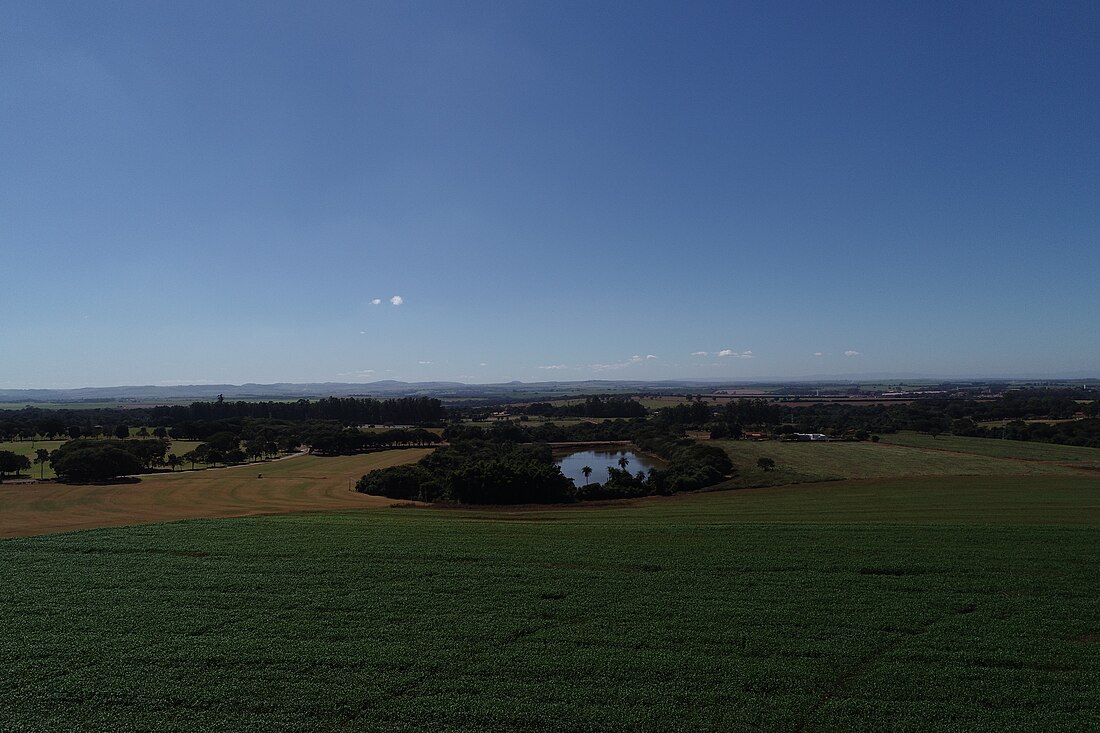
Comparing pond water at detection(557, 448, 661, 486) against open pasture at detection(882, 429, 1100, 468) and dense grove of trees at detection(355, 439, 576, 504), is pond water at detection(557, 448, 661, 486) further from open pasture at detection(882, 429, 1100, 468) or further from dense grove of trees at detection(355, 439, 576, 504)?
open pasture at detection(882, 429, 1100, 468)

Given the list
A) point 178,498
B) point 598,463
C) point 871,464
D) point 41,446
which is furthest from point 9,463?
point 871,464

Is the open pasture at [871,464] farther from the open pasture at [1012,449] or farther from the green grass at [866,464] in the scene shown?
the open pasture at [1012,449]

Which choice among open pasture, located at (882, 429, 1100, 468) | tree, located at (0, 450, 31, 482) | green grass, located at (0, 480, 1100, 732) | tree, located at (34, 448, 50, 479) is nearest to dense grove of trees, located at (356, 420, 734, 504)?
green grass, located at (0, 480, 1100, 732)

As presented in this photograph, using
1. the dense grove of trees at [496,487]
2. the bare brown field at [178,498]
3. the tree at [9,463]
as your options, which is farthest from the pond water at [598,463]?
the tree at [9,463]

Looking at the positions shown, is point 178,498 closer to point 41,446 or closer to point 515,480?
point 515,480

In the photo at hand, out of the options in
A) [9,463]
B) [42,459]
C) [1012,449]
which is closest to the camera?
[9,463]

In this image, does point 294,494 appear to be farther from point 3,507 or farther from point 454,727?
point 454,727
